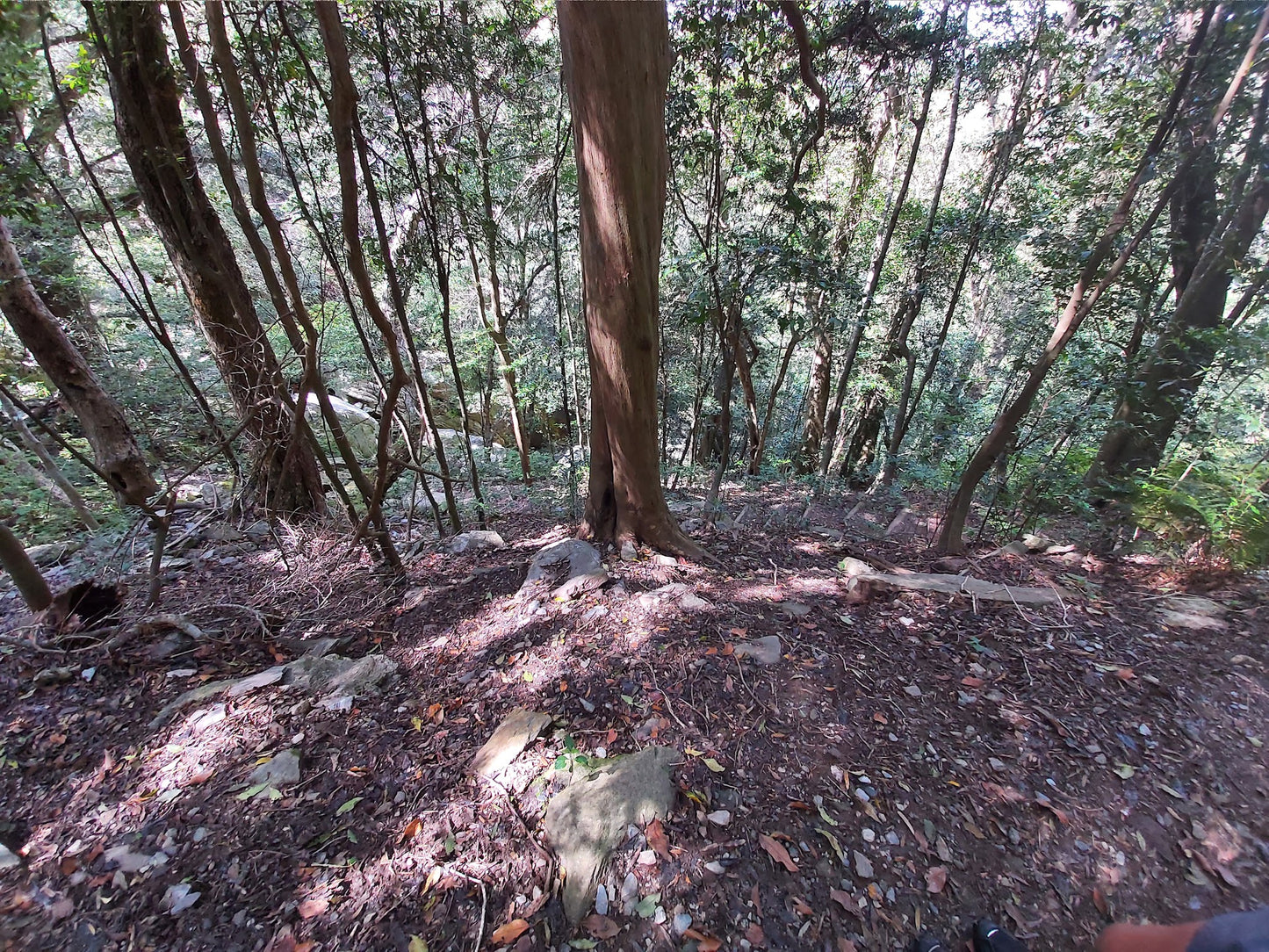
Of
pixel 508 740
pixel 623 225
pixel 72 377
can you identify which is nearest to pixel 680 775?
pixel 508 740

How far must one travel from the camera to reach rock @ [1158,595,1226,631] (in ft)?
9.46

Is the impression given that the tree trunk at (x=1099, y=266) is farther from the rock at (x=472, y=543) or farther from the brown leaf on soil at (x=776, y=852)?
the rock at (x=472, y=543)

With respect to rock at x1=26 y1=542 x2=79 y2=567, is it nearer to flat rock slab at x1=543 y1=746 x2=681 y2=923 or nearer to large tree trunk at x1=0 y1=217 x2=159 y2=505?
large tree trunk at x1=0 y1=217 x2=159 y2=505

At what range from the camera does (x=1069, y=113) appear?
20.6ft

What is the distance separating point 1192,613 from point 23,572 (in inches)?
265

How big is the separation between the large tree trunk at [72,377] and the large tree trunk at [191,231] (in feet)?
3.32

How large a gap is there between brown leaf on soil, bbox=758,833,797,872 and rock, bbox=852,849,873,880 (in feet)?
0.77

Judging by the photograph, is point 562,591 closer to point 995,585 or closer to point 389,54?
point 995,585

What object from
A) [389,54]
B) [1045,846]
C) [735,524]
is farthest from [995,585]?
[389,54]

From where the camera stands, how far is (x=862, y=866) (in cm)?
174

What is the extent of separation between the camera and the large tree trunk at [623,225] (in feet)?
8.91

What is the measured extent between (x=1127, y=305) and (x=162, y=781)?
988 cm

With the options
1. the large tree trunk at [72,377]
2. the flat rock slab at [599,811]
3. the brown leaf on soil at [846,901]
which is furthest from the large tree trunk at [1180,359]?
A: the large tree trunk at [72,377]

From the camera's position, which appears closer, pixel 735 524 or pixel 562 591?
pixel 562 591
